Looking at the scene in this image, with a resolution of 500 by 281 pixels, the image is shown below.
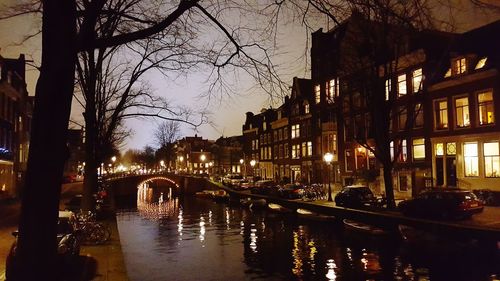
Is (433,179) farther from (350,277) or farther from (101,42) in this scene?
(101,42)

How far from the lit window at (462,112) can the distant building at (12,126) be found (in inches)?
1433

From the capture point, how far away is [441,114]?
38.8 metres

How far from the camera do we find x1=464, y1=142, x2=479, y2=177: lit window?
115 ft

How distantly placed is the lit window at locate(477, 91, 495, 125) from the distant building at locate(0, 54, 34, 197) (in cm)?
3741

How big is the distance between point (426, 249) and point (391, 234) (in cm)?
404

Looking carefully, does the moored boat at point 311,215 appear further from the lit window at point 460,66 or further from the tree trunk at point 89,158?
the tree trunk at point 89,158

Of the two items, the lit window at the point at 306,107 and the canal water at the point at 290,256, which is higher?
the lit window at the point at 306,107

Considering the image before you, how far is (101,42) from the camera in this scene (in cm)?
658

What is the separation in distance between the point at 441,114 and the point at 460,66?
4.23 meters

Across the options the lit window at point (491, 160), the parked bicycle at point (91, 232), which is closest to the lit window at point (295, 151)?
the lit window at point (491, 160)

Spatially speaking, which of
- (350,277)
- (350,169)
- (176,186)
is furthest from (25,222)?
(176,186)

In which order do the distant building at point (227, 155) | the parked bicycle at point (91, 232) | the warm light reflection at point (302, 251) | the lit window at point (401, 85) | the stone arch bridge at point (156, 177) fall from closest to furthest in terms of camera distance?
the parked bicycle at point (91, 232)
the warm light reflection at point (302, 251)
the lit window at point (401, 85)
the stone arch bridge at point (156, 177)
the distant building at point (227, 155)

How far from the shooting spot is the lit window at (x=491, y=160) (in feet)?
109

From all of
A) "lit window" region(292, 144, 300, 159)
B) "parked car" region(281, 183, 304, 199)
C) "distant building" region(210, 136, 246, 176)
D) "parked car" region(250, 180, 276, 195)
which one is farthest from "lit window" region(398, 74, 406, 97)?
"distant building" region(210, 136, 246, 176)
